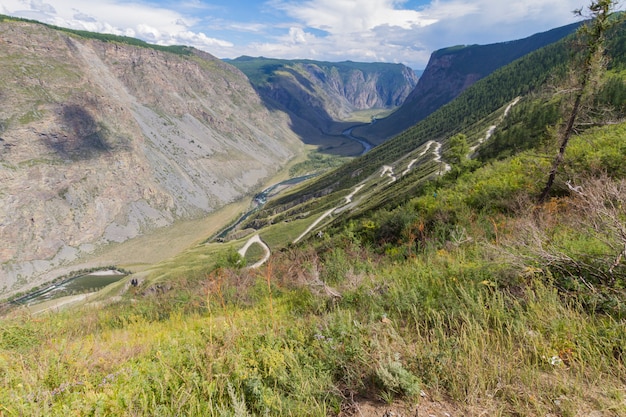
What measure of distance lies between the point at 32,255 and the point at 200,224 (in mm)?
66275

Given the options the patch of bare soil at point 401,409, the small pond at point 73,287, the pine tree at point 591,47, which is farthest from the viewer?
the small pond at point 73,287

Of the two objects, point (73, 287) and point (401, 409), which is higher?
point (401, 409)

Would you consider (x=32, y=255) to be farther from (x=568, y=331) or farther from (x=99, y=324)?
(x=568, y=331)

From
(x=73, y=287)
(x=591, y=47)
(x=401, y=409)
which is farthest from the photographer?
(x=73, y=287)

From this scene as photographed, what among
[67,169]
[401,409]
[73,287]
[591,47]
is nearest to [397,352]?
[401,409]

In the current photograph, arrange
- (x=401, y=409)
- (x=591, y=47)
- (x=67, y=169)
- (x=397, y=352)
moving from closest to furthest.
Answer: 1. (x=401, y=409)
2. (x=397, y=352)
3. (x=591, y=47)
4. (x=67, y=169)

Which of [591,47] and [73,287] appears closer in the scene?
[591,47]

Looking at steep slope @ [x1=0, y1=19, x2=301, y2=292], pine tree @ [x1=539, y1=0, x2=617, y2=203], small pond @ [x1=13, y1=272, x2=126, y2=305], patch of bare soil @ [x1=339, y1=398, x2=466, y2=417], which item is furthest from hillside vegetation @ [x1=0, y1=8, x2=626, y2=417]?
steep slope @ [x1=0, y1=19, x2=301, y2=292]

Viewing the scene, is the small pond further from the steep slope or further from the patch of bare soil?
the patch of bare soil

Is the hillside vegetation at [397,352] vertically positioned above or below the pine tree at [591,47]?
below

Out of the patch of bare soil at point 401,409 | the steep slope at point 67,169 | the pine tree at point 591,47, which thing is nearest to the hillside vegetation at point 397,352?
the patch of bare soil at point 401,409

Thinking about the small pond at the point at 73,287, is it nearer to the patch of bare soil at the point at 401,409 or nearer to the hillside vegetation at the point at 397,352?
the hillside vegetation at the point at 397,352

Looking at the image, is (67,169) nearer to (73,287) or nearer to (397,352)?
(73,287)

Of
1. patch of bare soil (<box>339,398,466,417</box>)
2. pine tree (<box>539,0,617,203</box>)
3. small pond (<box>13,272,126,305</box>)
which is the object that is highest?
pine tree (<box>539,0,617,203</box>)
